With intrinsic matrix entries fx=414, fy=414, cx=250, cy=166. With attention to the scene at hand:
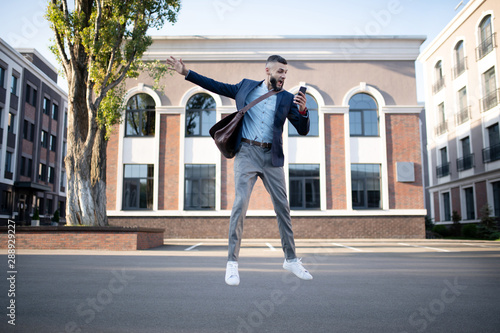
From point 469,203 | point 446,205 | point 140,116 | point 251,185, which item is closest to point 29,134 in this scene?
point 140,116

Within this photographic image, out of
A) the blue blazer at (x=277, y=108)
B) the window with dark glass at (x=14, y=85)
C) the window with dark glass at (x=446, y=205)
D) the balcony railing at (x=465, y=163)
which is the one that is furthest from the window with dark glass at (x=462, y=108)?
the window with dark glass at (x=14, y=85)

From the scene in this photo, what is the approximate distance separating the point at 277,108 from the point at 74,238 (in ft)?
32.4

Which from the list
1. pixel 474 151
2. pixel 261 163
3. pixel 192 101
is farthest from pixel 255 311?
pixel 474 151

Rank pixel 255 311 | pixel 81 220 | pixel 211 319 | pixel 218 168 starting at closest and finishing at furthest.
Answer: pixel 211 319 → pixel 255 311 → pixel 81 220 → pixel 218 168

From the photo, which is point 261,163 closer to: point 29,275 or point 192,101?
point 29,275

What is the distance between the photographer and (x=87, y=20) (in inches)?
535

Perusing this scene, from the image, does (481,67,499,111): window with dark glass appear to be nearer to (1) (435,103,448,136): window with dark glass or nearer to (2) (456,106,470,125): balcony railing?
(2) (456,106,470,125): balcony railing

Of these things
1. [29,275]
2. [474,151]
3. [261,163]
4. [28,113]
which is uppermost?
[28,113]

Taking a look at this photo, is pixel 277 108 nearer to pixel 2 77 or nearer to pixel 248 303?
pixel 248 303

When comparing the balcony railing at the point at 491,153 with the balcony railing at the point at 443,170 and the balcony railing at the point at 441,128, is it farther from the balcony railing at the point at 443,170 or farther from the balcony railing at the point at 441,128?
the balcony railing at the point at 441,128

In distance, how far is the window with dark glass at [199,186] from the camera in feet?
72.9

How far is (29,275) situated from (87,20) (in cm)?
1039

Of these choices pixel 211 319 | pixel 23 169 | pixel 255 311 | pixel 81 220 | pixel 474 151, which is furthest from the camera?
pixel 23 169

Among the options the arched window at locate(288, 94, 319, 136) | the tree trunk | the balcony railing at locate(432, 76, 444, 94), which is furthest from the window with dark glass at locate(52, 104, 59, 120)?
the balcony railing at locate(432, 76, 444, 94)
